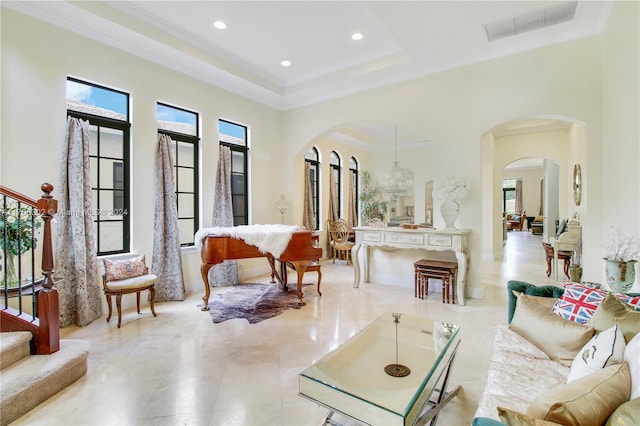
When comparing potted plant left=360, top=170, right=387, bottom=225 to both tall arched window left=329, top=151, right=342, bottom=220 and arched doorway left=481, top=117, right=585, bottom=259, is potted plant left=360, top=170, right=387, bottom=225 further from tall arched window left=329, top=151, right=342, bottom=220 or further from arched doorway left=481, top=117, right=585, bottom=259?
arched doorway left=481, top=117, right=585, bottom=259

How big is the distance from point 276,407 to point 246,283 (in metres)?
3.55

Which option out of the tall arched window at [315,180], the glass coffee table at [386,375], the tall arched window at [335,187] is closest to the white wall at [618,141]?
the glass coffee table at [386,375]

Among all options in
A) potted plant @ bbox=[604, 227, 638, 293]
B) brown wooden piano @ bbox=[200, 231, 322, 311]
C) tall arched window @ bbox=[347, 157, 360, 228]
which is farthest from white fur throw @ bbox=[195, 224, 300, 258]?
tall arched window @ bbox=[347, 157, 360, 228]

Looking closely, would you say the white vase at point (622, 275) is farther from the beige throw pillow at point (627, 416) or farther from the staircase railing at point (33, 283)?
the staircase railing at point (33, 283)

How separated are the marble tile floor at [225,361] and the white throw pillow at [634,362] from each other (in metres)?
1.05

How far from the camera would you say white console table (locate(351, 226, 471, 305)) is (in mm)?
4293

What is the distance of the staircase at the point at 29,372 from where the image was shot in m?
2.02

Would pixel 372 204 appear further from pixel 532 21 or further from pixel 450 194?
pixel 532 21

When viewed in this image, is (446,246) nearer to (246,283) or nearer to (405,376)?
(405,376)

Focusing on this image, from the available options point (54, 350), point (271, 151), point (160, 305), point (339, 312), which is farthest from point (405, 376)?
point (271, 151)

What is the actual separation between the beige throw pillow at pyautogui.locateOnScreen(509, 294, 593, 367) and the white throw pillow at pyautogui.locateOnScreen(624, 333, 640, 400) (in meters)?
0.49

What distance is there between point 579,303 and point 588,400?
4.04ft

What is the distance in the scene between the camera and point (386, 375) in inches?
72.7

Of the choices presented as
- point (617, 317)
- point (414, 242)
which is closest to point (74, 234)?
point (414, 242)
